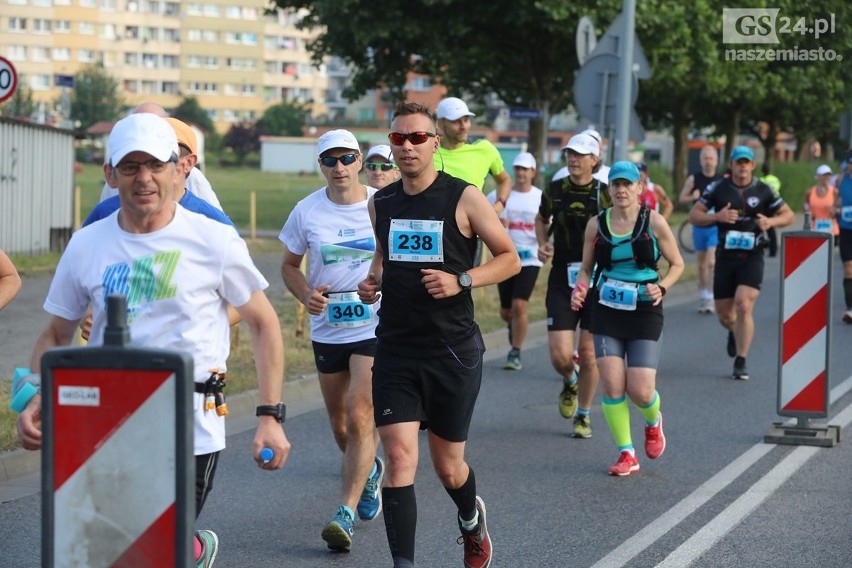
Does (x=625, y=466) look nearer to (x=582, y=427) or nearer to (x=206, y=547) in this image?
(x=582, y=427)

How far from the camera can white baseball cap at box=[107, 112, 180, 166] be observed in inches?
169

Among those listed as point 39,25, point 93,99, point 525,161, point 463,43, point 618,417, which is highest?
point 39,25

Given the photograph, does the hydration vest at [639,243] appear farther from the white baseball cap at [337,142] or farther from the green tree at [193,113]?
the green tree at [193,113]

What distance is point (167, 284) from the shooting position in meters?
4.49

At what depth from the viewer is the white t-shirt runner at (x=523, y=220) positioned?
43.3ft

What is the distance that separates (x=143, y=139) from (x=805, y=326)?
21.0 feet

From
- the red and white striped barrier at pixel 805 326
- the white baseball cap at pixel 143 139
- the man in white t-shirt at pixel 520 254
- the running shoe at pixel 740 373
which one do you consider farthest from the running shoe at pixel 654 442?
the white baseball cap at pixel 143 139

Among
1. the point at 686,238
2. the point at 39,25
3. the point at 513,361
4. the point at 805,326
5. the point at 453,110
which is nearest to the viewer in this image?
the point at 453,110

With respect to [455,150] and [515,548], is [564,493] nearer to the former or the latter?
[515,548]

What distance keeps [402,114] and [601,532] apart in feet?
7.78

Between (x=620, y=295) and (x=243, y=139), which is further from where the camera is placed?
(x=243, y=139)

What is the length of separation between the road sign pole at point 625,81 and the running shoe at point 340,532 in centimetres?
1141

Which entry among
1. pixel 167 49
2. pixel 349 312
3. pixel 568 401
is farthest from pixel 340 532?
pixel 167 49

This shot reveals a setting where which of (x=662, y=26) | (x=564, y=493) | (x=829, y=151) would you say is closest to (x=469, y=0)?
(x=662, y=26)
